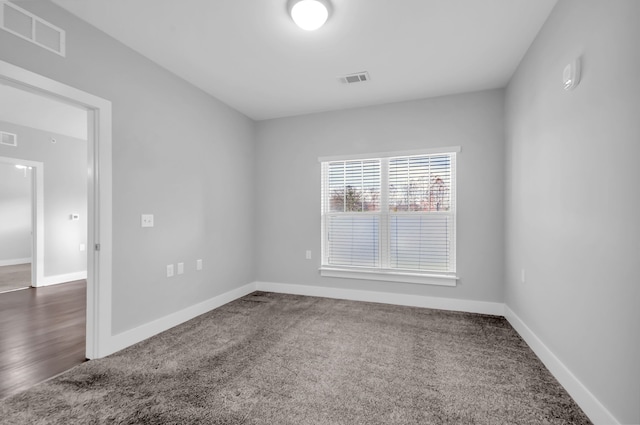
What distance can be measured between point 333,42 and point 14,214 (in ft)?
30.8

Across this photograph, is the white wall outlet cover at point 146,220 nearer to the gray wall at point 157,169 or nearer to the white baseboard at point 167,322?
the gray wall at point 157,169

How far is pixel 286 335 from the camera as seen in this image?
2.94m

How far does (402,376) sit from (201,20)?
3101 mm

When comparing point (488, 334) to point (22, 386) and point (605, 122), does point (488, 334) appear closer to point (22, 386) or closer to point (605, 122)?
point (605, 122)

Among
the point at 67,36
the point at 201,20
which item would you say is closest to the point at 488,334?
the point at 201,20

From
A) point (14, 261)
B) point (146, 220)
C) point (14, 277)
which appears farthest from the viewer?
point (14, 261)

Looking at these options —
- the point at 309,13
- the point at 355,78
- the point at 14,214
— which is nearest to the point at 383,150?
the point at 355,78

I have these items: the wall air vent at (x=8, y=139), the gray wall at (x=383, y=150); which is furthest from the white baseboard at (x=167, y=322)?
the wall air vent at (x=8, y=139)

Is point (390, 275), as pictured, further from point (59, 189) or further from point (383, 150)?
point (59, 189)

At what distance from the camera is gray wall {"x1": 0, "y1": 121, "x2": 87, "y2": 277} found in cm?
512

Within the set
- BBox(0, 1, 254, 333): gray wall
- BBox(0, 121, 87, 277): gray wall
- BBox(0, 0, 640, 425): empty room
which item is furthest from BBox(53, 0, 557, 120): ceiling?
BBox(0, 121, 87, 277): gray wall

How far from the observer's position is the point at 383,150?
159 inches

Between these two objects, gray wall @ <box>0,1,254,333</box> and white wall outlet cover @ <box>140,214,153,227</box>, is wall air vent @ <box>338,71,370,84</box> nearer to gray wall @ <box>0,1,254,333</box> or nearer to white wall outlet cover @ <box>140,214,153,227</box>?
gray wall @ <box>0,1,254,333</box>

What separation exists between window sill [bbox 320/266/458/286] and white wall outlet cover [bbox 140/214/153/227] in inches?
90.9
